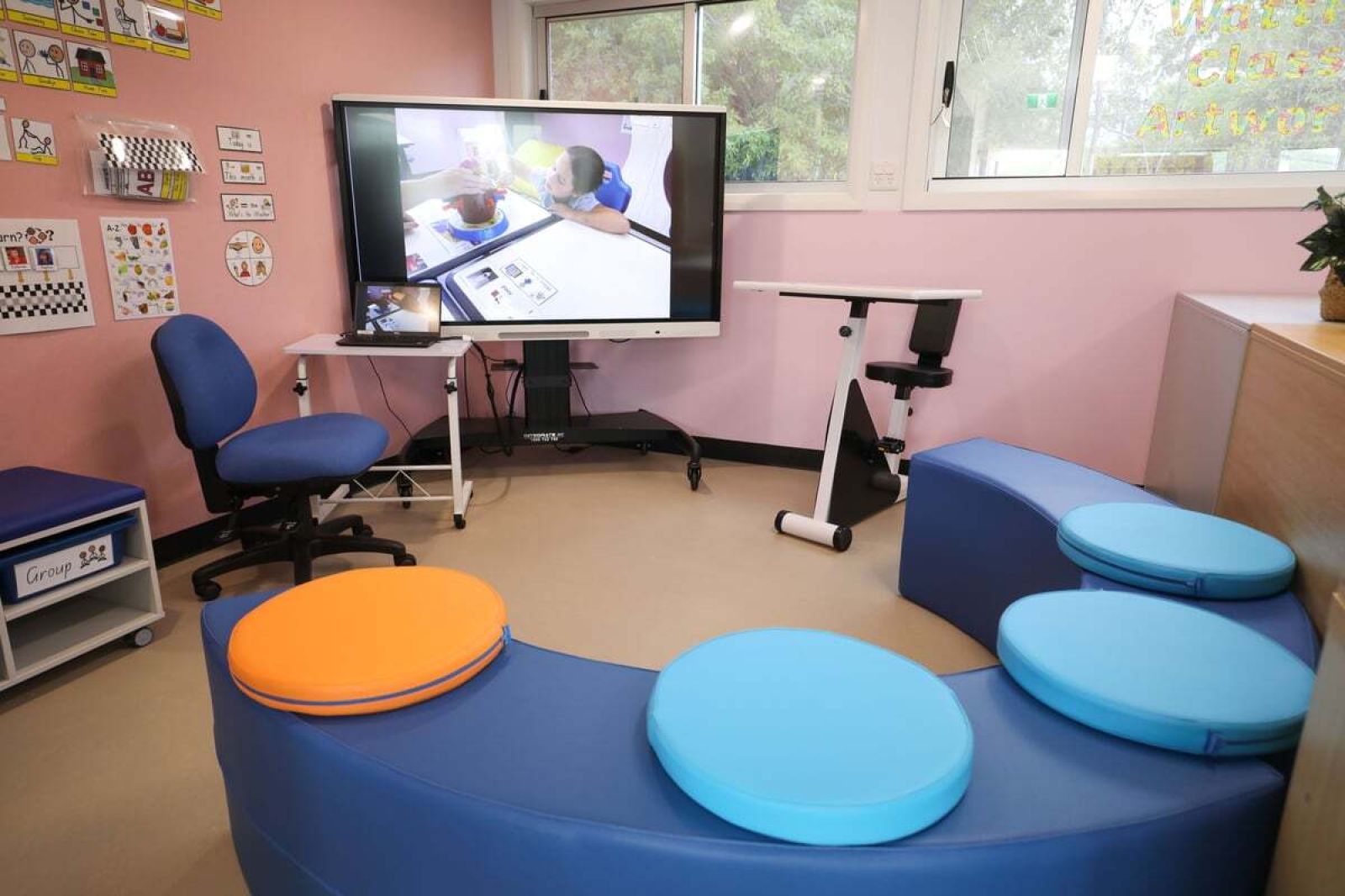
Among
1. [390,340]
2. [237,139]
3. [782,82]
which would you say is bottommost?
[390,340]

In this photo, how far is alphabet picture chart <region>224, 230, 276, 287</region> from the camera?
2926mm

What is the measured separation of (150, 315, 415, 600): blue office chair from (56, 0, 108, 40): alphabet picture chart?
2.93ft

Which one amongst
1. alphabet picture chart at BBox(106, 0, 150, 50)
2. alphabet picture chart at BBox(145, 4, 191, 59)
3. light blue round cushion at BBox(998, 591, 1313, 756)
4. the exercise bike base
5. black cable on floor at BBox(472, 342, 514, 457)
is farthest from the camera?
black cable on floor at BBox(472, 342, 514, 457)

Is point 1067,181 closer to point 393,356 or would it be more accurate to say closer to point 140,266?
point 393,356

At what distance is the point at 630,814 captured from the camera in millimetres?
896

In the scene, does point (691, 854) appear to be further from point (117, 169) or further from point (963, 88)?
point (963, 88)

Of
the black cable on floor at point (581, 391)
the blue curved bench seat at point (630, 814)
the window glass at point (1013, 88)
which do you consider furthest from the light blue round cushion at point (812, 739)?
the black cable on floor at point (581, 391)

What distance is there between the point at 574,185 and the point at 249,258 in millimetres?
1386

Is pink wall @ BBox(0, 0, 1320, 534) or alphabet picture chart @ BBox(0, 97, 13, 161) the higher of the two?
alphabet picture chart @ BBox(0, 97, 13, 161)

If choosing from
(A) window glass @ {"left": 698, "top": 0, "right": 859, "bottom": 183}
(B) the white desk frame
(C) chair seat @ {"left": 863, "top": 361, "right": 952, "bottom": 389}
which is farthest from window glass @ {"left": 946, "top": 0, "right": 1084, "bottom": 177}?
(C) chair seat @ {"left": 863, "top": 361, "right": 952, "bottom": 389}

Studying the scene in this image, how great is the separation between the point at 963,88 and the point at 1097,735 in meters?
3.19

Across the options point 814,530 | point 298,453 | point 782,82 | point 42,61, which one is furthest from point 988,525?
point 42,61

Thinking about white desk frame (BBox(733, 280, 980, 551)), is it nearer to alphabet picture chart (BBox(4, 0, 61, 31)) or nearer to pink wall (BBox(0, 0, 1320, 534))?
pink wall (BBox(0, 0, 1320, 534))

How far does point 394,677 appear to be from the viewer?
3.49ft
